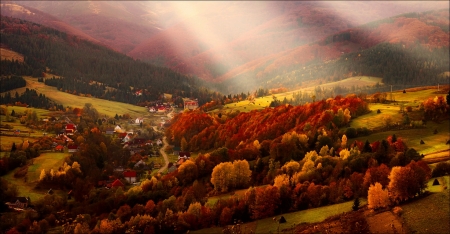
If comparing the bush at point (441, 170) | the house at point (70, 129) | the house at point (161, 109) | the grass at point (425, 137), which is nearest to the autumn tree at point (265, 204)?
the bush at point (441, 170)

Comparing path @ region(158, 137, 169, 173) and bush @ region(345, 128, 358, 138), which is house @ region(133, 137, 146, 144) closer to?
path @ region(158, 137, 169, 173)

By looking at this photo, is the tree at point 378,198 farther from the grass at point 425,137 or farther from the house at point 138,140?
the house at point 138,140

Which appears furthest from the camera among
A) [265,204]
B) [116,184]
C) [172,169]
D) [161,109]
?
[161,109]

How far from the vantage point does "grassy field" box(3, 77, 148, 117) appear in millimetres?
153113

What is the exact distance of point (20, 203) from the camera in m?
69.9

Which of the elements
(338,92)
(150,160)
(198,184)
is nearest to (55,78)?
(150,160)

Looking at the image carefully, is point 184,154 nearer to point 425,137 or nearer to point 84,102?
point 425,137

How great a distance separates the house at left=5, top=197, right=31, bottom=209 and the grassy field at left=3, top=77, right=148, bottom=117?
7729cm

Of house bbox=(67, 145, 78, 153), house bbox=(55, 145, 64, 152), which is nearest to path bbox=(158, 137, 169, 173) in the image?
house bbox=(67, 145, 78, 153)

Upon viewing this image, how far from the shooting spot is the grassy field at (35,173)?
74750mm

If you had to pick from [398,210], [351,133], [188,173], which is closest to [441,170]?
[398,210]

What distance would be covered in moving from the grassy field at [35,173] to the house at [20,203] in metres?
1.50

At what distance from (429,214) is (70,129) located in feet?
295

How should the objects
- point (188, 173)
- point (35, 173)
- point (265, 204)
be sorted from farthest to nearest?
point (35, 173)
point (188, 173)
point (265, 204)
